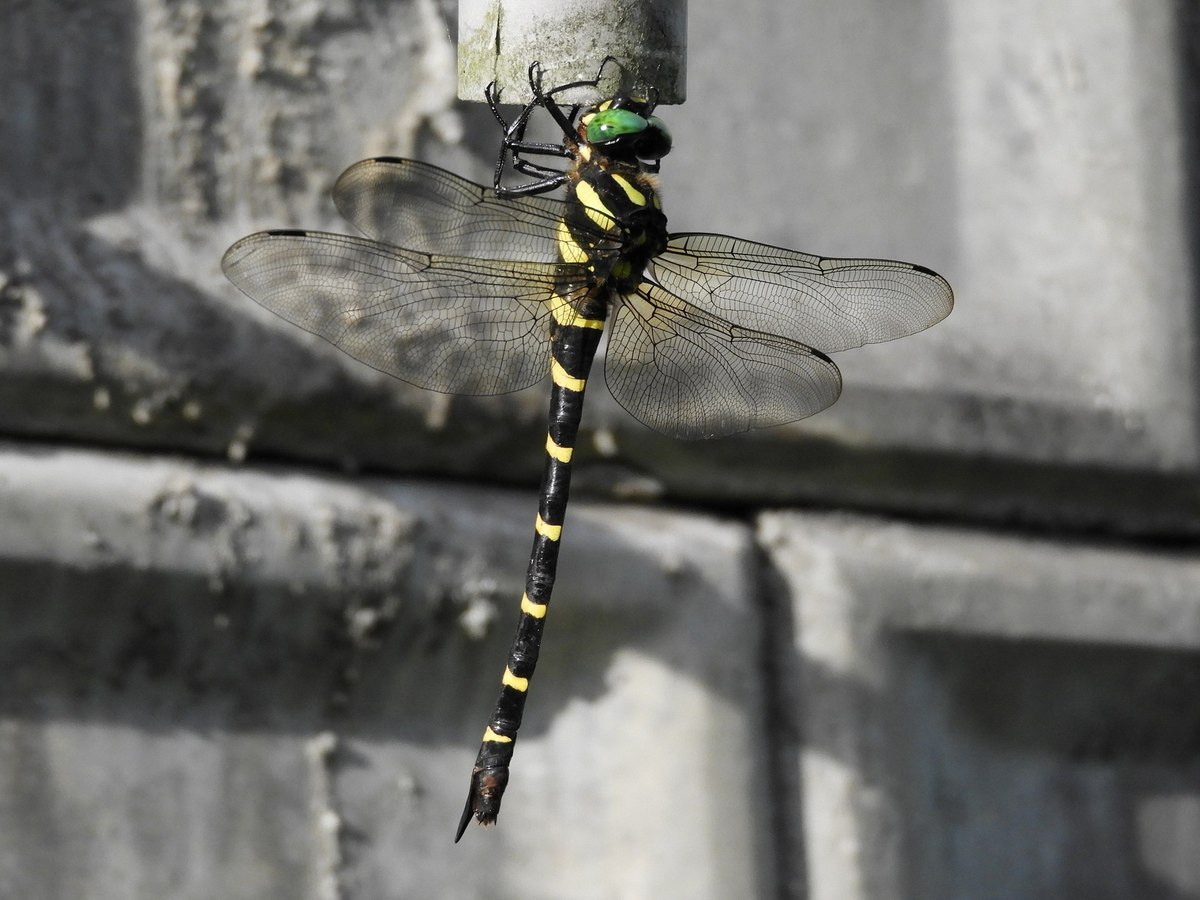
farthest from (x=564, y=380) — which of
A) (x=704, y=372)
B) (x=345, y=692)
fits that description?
(x=345, y=692)

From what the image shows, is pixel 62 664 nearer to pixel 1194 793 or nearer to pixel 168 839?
pixel 168 839

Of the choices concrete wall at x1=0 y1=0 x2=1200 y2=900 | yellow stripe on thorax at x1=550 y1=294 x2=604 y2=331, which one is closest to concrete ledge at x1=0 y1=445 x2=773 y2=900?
concrete wall at x1=0 y1=0 x2=1200 y2=900

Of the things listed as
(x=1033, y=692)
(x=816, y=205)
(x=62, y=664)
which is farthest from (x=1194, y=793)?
(x=62, y=664)

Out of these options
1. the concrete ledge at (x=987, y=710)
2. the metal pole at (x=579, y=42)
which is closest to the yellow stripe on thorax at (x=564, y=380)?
the metal pole at (x=579, y=42)

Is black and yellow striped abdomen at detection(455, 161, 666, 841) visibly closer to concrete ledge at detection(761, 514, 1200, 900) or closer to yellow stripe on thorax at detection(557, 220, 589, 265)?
yellow stripe on thorax at detection(557, 220, 589, 265)

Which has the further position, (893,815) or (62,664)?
(893,815)

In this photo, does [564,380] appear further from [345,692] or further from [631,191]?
[345,692]
